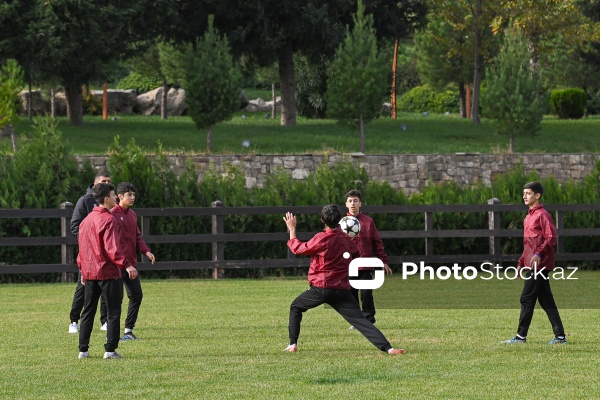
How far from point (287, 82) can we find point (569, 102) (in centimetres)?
1556

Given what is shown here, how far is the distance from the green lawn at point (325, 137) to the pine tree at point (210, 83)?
116 centimetres

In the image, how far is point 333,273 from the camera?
1061 centimetres

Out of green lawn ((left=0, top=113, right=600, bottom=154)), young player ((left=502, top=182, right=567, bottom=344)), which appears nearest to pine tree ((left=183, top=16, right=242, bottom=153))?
green lawn ((left=0, top=113, right=600, bottom=154))

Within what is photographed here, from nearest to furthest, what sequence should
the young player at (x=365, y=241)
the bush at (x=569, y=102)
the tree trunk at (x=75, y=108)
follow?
1. the young player at (x=365, y=241)
2. the tree trunk at (x=75, y=108)
3. the bush at (x=569, y=102)

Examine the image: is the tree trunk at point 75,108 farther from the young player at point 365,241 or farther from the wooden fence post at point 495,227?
the young player at point 365,241

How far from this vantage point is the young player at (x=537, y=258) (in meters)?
11.1

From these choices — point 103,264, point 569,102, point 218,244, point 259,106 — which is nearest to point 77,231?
point 103,264

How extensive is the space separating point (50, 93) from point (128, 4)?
46.0 ft

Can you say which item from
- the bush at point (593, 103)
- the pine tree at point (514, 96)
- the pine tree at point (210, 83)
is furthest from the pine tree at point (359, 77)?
the bush at point (593, 103)

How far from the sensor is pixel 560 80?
58469 mm

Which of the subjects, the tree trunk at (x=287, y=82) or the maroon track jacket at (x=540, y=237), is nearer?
the maroon track jacket at (x=540, y=237)

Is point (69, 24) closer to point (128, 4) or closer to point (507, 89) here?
point (128, 4)

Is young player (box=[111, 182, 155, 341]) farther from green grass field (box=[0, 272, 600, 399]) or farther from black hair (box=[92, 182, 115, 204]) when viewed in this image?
black hair (box=[92, 182, 115, 204])

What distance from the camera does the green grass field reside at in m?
8.89
